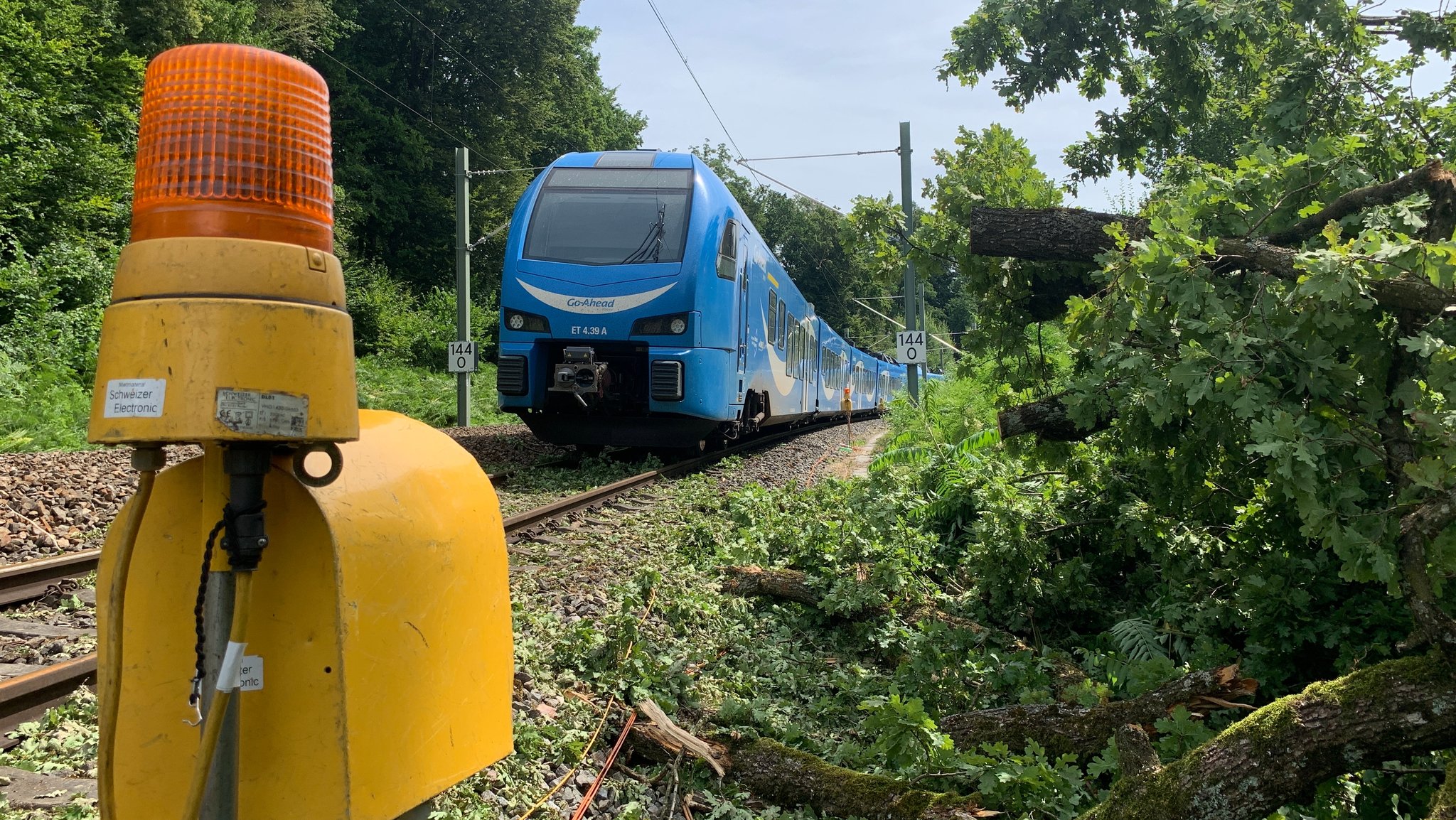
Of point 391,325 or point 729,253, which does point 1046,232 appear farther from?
point 391,325

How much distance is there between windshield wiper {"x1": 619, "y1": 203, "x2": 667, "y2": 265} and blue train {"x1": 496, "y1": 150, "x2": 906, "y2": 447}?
1 centimetres

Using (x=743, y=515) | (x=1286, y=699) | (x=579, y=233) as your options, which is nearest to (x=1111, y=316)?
(x=1286, y=699)

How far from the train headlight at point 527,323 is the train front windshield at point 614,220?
668 mm

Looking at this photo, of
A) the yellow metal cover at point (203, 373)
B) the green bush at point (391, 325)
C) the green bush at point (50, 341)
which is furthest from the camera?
the green bush at point (391, 325)

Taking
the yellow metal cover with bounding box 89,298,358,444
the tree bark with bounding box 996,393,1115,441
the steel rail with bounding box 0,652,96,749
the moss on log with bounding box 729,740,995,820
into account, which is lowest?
the moss on log with bounding box 729,740,995,820

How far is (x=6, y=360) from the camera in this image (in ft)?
42.8

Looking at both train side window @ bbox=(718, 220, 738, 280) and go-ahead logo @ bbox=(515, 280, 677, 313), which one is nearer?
go-ahead logo @ bbox=(515, 280, 677, 313)

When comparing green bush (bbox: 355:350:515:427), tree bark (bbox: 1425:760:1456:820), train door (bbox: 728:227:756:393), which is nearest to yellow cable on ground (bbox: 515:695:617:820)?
tree bark (bbox: 1425:760:1456:820)

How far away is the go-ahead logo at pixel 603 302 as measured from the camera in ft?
32.4

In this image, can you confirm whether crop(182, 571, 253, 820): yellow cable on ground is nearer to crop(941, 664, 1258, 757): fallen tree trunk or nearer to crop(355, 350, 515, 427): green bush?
crop(941, 664, 1258, 757): fallen tree trunk

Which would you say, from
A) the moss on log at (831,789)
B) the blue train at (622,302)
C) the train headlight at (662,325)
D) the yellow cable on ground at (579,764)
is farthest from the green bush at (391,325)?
the moss on log at (831,789)

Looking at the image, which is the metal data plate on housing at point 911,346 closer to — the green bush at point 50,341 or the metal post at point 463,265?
the metal post at point 463,265

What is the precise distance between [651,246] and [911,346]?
8.80m

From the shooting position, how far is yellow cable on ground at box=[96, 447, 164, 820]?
1678 millimetres
